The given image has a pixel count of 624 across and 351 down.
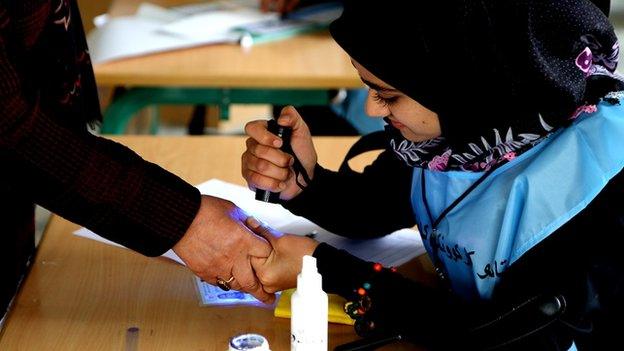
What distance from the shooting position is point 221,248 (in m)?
1.43

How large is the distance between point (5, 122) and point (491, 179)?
2.24ft

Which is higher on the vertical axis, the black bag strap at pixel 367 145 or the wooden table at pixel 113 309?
the black bag strap at pixel 367 145

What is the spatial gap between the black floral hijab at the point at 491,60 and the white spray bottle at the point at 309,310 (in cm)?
32

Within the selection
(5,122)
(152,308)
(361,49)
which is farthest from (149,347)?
(361,49)

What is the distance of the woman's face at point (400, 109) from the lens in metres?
1.33

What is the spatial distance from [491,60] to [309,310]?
0.41 metres

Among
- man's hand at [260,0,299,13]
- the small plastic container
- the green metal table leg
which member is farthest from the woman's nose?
Answer: man's hand at [260,0,299,13]

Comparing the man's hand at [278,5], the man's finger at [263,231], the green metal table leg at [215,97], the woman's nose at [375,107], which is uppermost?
the woman's nose at [375,107]

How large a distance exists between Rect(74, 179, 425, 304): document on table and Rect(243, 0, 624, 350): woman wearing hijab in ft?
0.61

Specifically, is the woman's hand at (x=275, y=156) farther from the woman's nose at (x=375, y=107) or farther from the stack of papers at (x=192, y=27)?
the stack of papers at (x=192, y=27)

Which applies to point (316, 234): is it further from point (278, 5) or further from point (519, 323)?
point (278, 5)

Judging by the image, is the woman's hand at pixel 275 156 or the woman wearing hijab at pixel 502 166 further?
the woman's hand at pixel 275 156

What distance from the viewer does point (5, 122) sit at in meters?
1.27

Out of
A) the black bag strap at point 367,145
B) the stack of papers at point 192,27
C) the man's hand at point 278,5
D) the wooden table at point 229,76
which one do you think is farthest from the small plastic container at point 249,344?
the man's hand at point 278,5
